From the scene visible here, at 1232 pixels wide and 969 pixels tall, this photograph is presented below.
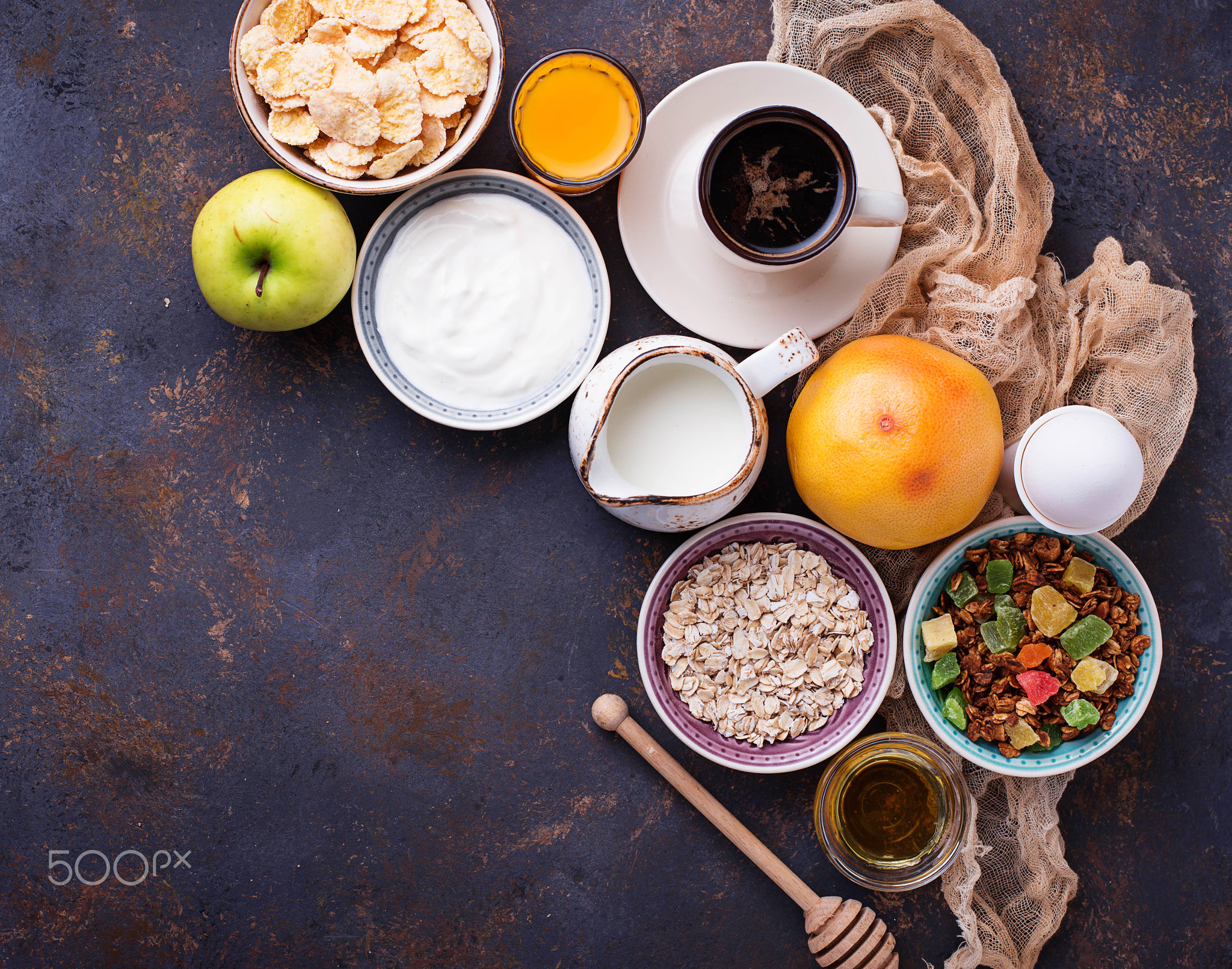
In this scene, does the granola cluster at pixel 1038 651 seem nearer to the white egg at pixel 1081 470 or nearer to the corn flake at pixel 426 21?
the white egg at pixel 1081 470

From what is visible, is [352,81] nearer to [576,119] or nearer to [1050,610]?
[576,119]

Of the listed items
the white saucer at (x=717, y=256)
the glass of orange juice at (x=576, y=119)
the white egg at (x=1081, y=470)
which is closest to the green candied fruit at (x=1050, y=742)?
the white egg at (x=1081, y=470)

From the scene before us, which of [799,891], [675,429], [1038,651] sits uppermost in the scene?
[675,429]

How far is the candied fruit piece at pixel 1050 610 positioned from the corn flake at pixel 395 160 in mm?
1092

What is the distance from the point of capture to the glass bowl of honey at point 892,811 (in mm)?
1167

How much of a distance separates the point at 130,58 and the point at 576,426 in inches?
37.4

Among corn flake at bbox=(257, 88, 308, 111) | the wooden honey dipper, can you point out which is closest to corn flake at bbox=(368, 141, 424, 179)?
corn flake at bbox=(257, 88, 308, 111)

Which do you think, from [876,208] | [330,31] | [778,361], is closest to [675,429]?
[778,361]

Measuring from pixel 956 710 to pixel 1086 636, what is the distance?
8.3 inches

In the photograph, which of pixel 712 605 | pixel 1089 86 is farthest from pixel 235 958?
pixel 1089 86

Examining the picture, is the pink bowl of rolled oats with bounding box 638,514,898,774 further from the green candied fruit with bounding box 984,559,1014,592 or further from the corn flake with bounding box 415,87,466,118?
the corn flake with bounding box 415,87,466,118

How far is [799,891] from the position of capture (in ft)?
3.90

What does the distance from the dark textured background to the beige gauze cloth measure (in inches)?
3.8

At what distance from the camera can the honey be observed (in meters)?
1.19
